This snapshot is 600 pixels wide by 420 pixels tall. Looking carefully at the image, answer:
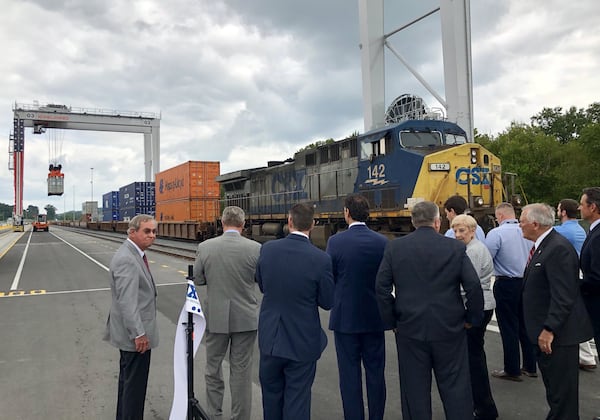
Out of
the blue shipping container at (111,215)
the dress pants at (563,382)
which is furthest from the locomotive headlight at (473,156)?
the blue shipping container at (111,215)

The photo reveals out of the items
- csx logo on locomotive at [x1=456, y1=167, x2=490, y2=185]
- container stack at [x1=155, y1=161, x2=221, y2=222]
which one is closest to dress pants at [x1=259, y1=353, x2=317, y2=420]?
csx logo on locomotive at [x1=456, y1=167, x2=490, y2=185]

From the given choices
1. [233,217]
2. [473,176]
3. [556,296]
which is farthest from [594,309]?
[473,176]

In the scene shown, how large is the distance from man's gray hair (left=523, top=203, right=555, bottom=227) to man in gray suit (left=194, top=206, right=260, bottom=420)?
2.32m

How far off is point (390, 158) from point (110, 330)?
10386mm

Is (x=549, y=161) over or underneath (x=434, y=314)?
over

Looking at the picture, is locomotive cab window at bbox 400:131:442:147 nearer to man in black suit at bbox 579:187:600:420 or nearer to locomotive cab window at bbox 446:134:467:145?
locomotive cab window at bbox 446:134:467:145

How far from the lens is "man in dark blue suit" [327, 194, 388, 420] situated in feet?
11.8

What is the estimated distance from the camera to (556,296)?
3.24m

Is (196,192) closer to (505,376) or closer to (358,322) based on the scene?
(505,376)

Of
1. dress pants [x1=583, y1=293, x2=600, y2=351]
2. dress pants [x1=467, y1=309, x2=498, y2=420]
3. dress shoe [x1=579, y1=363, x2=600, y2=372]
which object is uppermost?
dress pants [x1=583, y1=293, x2=600, y2=351]

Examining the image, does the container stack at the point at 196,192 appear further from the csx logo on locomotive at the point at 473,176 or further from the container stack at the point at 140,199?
the csx logo on locomotive at the point at 473,176

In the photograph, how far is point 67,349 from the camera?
20.5ft

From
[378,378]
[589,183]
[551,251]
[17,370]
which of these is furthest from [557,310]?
[589,183]

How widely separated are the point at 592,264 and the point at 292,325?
2.68 metres
